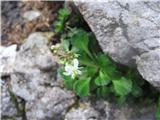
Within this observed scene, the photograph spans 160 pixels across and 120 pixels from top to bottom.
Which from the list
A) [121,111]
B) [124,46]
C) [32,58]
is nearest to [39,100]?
[32,58]

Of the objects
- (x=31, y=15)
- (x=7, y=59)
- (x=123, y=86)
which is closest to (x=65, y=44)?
(x=123, y=86)

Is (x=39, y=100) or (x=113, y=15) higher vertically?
(x=113, y=15)

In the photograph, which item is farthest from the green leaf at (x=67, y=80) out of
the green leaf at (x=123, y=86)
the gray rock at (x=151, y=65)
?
the gray rock at (x=151, y=65)

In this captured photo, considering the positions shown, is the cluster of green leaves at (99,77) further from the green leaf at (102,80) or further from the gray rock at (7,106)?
the gray rock at (7,106)

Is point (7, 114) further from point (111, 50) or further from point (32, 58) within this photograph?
point (111, 50)

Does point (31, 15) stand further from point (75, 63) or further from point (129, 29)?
Answer: point (129, 29)

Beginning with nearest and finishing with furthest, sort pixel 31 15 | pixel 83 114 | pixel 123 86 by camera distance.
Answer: pixel 123 86 → pixel 83 114 → pixel 31 15
